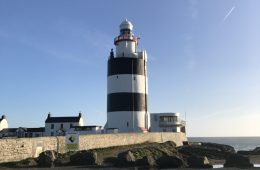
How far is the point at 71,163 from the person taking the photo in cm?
2286

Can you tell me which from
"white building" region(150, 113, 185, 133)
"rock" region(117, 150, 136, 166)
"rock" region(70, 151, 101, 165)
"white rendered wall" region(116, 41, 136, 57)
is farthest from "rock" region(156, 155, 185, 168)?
"white building" region(150, 113, 185, 133)

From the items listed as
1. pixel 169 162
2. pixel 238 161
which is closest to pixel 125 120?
pixel 238 161

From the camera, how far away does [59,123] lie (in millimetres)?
61719

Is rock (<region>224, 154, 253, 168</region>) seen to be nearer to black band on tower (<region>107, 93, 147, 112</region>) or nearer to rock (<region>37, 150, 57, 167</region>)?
rock (<region>37, 150, 57, 167</region>)

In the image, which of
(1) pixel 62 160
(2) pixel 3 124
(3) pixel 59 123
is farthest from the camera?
(2) pixel 3 124

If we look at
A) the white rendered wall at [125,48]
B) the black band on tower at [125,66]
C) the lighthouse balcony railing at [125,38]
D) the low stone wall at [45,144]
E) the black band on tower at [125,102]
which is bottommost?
the low stone wall at [45,144]

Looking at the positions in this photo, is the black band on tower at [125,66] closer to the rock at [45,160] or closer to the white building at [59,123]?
the white building at [59,123]

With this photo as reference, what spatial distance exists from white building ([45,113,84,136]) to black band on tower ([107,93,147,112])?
18.0 meters

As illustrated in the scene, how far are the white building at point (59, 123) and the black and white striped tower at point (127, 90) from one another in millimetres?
17486

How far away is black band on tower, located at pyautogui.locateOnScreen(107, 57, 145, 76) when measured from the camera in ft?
148

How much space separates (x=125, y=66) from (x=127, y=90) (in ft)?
9.55

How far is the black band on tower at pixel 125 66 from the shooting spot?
148 feet

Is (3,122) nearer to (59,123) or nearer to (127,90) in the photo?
(59,123)

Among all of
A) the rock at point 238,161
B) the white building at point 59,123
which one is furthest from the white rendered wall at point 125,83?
the rock at point 238,161
